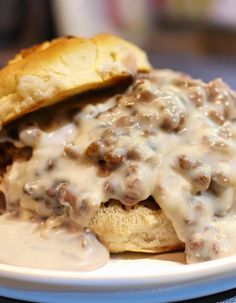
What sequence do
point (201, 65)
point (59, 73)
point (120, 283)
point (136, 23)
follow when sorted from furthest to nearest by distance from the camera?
point (136, 23) < point (201, 65) < point (59, 73) < point (120, 283)

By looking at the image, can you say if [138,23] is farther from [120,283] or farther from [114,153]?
[120,283]

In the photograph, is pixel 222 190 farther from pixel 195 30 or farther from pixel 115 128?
pixel 195 30

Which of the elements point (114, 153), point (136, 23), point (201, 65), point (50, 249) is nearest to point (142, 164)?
point (114, 153)

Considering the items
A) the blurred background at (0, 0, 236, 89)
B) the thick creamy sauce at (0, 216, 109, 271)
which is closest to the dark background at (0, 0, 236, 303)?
the blurred background at (0, 0, 236, 89)

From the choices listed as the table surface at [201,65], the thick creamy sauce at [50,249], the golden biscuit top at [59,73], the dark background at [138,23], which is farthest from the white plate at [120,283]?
the dark background at [138,23]

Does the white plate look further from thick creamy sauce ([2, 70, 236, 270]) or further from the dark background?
the dark background

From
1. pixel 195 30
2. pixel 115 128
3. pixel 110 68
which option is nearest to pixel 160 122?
pixel 115 128
